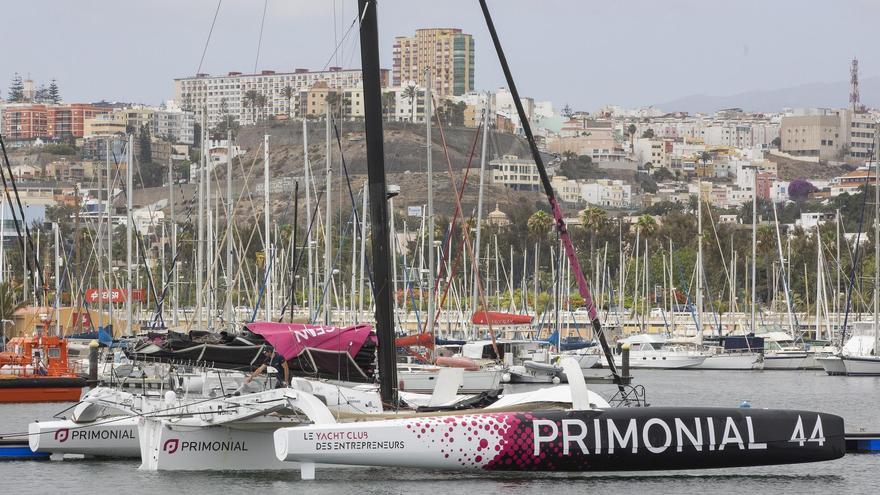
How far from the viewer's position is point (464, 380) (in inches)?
1842

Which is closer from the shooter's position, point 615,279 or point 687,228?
point 615,279

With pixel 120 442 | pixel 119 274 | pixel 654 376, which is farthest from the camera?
pixel 119 274

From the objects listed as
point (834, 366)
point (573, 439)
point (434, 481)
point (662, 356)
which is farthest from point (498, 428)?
point (662, 356)

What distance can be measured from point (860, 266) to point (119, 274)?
45.9 m

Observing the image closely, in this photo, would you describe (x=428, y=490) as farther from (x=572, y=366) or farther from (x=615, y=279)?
(x=615, y=279)

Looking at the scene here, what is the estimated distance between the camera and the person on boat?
26.6 metres

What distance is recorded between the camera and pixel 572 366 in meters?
25.2

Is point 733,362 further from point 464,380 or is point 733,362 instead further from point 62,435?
point 62,435

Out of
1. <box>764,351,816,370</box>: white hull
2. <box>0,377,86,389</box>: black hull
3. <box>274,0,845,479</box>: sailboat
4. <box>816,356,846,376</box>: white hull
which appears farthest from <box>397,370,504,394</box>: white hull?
<box>764,351,816,370</box>: white hull

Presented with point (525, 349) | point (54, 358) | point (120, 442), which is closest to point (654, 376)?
point (525, 349)

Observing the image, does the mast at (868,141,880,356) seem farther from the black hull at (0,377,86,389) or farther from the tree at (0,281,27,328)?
the tree at (0,281,27,328)

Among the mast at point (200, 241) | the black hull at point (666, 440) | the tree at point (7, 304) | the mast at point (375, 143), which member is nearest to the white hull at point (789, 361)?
the mast at point (200, 241)

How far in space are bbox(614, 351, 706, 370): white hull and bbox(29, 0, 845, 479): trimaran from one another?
45.3m

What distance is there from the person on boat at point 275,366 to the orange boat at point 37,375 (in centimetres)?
1626
